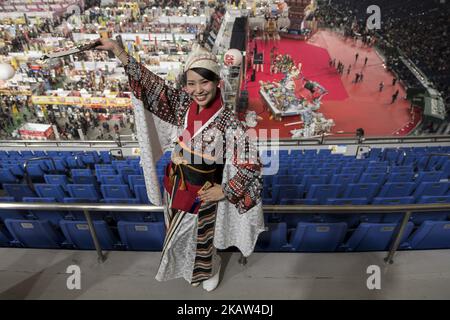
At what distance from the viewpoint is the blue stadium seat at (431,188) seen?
13.0 feet

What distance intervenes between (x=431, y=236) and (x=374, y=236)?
0.48 m

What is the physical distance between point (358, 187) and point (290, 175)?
1169mm

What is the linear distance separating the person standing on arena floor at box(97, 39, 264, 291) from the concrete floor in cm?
27

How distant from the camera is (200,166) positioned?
1709 mm

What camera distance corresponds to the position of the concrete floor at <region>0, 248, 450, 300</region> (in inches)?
84.3

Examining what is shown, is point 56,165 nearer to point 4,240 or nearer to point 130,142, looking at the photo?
point 130,142

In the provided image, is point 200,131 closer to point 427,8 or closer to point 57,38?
point 57,38

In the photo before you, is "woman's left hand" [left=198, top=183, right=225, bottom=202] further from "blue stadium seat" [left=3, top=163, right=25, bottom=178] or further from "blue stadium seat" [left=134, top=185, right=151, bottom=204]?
"blue stadium seat" [left=3, top=163, right=25, bottom=178]

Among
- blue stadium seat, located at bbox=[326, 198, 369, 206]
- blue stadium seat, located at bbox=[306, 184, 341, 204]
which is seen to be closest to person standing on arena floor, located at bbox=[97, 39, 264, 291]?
blue stadium seat, located at bbox=[326, 198, 369, 206]

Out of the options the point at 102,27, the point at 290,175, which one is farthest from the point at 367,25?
the point at 290,175

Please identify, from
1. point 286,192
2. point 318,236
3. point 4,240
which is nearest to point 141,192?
point 4,240

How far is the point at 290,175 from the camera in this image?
497 centimetres

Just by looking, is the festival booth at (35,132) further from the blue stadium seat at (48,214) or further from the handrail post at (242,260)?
the handrail post at (242,260)

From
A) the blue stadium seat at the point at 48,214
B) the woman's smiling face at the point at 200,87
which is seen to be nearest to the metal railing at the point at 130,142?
the blue stadium seat at the point at 48,214
